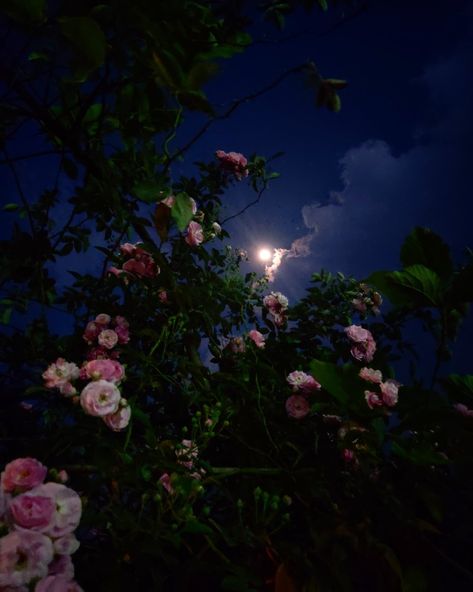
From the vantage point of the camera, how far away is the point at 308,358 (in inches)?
75.5

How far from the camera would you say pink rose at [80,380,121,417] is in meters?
1.13

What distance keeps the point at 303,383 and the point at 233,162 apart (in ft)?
5.45

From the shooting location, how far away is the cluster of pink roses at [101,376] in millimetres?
1144

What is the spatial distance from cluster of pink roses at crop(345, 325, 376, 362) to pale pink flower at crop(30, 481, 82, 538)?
1629mm

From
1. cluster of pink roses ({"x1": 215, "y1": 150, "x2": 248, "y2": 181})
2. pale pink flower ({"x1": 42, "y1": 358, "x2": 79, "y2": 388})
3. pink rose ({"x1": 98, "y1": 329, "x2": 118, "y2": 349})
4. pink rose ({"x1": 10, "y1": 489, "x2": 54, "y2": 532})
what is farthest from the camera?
cluster of pink roses ({"x1": 215, "y1": 150, "x2": 248, "y2": 181})

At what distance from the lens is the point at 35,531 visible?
0.68m

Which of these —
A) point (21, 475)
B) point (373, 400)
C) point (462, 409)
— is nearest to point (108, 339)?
point (21, 475)

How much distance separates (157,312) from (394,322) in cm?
173

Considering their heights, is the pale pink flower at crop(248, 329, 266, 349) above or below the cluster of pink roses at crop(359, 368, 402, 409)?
above

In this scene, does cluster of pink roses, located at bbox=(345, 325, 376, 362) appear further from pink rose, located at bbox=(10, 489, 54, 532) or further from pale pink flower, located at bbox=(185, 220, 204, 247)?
pink rose, located at bbox=(10, 489, 54, 532)

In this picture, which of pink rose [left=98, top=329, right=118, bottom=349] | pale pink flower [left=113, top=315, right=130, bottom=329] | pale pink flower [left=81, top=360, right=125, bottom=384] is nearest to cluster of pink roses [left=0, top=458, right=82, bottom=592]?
pale pink flower [left=81, top=360, right=125, bottom=384]

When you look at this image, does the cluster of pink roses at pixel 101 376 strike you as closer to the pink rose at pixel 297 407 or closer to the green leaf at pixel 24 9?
the pink rose at pixel 297 407

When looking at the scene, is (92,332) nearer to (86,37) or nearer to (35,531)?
(35,531)

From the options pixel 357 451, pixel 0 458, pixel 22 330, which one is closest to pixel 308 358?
pixel 357 451
